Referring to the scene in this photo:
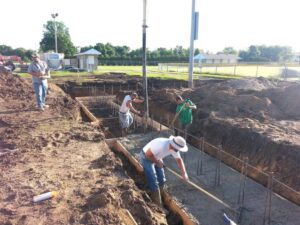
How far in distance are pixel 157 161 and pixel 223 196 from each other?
1.42 meters

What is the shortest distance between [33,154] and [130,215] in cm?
266

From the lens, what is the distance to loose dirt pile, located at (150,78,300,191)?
5867mm

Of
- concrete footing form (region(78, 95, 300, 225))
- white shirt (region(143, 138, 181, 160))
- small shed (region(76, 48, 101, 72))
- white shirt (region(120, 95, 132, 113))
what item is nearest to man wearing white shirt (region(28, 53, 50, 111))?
white shirt (region(120, 95, 132, 113))

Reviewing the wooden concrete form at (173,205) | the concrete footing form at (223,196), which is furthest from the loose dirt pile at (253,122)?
the wooden concrete form at (173,205)

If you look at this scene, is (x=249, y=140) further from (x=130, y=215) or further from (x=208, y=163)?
(x=130, y=215)

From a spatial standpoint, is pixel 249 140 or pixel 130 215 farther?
pixel 249 140

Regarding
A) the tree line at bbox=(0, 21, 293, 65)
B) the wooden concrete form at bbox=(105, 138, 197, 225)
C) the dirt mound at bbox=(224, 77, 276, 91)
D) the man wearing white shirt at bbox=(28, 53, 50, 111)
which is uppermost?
the tree line at bbox=(0, 21, 293, 65)

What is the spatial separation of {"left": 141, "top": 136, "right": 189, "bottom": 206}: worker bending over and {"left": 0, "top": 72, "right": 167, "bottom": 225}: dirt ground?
231 mm

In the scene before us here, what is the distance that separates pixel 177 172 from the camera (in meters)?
6.04

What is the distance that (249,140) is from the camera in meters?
6.80

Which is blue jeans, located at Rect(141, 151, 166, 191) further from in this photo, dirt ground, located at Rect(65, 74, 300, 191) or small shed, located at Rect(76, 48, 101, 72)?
small shed, located at Rect(76, 48, 101, 72)

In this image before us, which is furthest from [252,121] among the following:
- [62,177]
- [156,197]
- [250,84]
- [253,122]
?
[250,84]

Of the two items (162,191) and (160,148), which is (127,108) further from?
(160,148)

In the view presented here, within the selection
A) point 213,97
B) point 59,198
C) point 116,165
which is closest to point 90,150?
point 116,165
